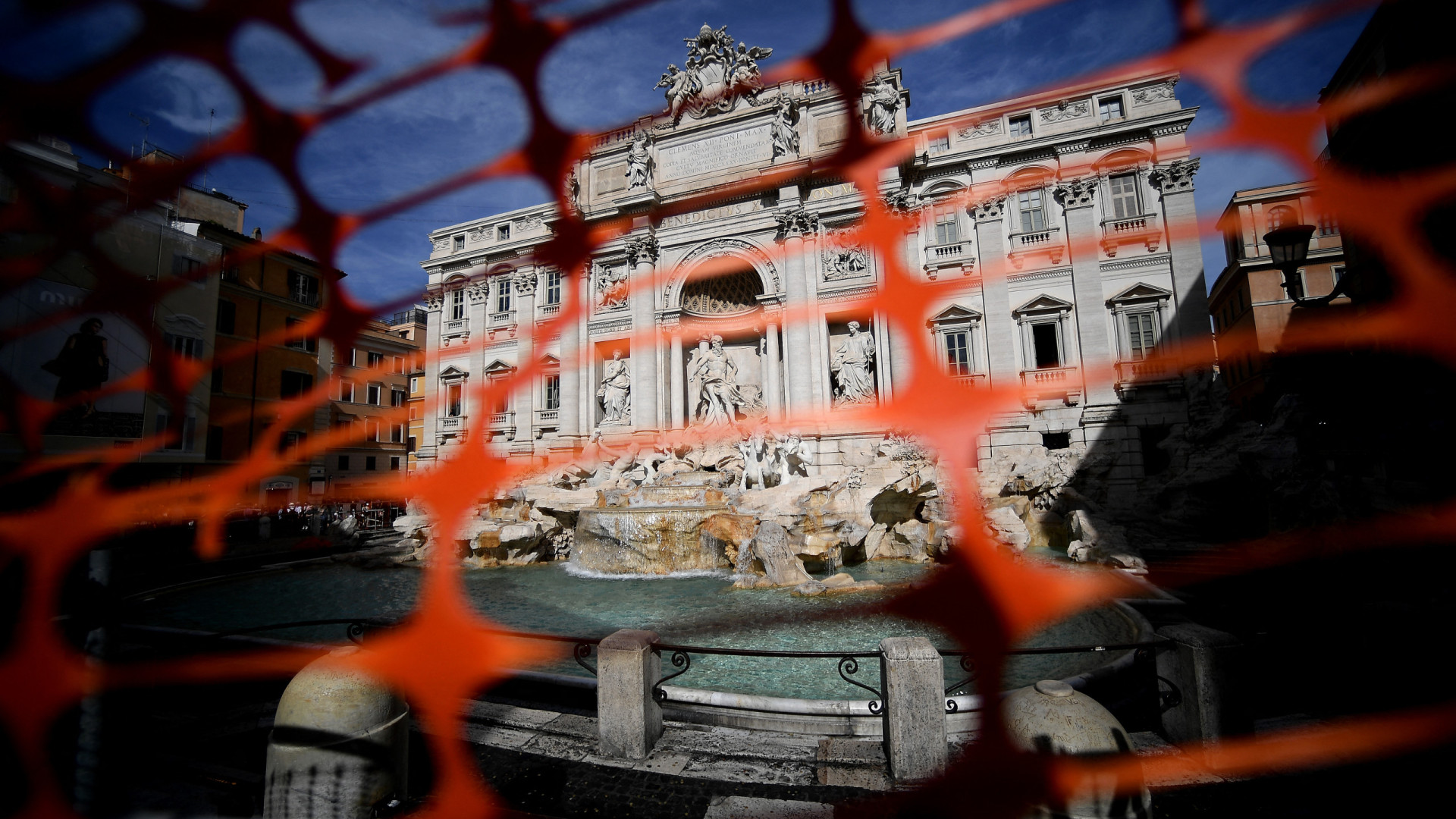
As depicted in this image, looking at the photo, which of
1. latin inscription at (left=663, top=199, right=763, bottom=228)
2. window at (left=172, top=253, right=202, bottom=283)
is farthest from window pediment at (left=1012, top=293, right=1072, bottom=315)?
window at (left=172, top=253, right=202, bottom=283)

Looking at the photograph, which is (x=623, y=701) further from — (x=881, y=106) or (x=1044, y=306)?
(x=881, y=106)

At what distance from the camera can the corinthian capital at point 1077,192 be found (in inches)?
634

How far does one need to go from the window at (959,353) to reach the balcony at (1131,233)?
4.74 meters

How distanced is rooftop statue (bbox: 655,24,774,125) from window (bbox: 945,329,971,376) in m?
10.5

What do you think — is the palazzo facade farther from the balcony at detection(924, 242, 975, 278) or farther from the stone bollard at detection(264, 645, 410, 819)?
the stone bollard at detection(264, 645, 410, 819)

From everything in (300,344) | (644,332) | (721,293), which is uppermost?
(721,293)

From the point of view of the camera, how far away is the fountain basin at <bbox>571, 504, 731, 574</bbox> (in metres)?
10.5

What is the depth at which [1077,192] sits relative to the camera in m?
16.3

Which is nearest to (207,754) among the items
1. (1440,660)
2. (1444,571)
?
(1440,660)

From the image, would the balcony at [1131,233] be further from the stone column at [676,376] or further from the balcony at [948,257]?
the stone column at [676,376]

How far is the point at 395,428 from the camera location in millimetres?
26359

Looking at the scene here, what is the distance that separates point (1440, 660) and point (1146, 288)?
15.6 metres

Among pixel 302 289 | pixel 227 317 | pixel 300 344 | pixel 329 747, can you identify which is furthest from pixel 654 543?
pixel 329 747

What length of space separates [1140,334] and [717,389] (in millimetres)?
13014
